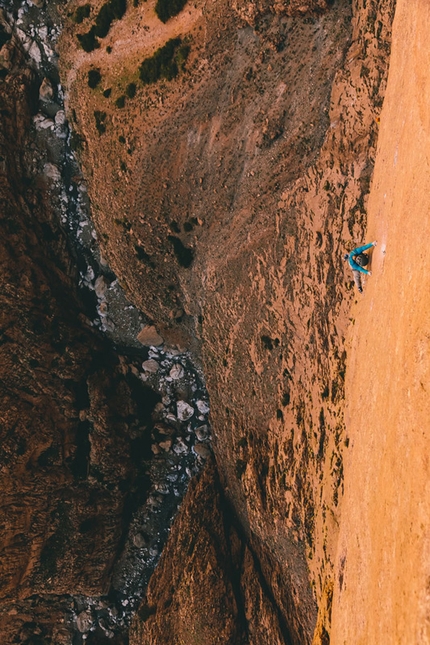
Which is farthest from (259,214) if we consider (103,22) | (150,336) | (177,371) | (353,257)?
(103,22)

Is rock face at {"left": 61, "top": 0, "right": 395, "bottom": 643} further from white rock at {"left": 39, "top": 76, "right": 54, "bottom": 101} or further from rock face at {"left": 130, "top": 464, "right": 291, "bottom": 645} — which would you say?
white rock at {"left": 39, "top": 76, "right": 54, "bottom": 101}

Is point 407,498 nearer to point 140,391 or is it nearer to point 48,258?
point 140,391

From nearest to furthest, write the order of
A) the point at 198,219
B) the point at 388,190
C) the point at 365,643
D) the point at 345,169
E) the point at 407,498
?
the point at 407,498 < the point at 365,643 < the point at 388,190 < the point at 345,169 < the point at 198,219

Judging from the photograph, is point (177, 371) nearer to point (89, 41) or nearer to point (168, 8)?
point (89, 41)

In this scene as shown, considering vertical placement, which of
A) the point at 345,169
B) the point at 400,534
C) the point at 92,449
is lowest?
the point at 400,534

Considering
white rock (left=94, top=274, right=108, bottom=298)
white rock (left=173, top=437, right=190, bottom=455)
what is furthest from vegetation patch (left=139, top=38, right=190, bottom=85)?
white rock (left=173, top=437, right=190, bottom=455)

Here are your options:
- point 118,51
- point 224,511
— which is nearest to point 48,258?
A: point 118,51

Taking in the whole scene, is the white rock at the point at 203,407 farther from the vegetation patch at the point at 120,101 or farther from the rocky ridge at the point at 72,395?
the vegetation patch at the point at 120,101
